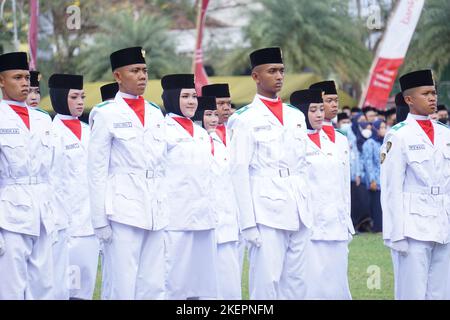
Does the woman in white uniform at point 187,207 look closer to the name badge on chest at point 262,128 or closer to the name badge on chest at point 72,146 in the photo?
the name badge on chest at point 262,128

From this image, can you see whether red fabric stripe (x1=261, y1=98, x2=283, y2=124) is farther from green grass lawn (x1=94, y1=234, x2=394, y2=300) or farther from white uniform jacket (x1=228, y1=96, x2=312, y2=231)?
green grass lawn (x1=94, y1=234, x2=394, y2=300)

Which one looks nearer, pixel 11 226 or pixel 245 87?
pixel 11 226

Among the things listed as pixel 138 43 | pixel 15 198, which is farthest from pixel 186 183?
pixel 138 43

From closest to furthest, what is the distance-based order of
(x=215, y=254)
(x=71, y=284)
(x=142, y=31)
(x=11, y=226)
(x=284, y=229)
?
(x=11, y=226) < (x=284, y=229) < (x=215, y=254) < (x=71, y=284) < (x=142, y=31)

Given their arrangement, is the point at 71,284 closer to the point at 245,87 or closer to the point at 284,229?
the point at 284,229

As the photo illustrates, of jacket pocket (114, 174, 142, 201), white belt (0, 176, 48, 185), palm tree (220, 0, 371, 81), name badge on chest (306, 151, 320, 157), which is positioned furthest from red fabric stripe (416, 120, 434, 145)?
palm tree (220, 0, 371, 81)

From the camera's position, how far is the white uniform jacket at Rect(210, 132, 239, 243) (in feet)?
40.0

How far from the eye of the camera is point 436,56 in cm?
3678

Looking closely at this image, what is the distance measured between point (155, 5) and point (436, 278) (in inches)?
1856

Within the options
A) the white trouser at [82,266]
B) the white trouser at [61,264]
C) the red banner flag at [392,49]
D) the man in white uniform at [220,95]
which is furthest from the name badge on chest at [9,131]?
the red banner flag at [392,49]

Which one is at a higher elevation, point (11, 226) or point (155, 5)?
point (155, 5)

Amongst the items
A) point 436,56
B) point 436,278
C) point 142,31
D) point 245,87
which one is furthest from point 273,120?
point 142,31

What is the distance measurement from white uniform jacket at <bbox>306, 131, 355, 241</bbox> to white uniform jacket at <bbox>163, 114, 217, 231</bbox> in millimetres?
1601

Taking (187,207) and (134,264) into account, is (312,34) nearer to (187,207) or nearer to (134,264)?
(187,207)
